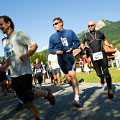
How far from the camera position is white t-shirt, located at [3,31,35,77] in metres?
2.99

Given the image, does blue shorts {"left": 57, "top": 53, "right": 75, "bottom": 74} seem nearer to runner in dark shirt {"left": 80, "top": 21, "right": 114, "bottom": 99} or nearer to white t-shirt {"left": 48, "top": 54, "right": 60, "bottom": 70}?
runner in dark shirt {"left": 80, "top": 21, "right": 114, "bottom": 99}

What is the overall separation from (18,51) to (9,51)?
0.61 ft

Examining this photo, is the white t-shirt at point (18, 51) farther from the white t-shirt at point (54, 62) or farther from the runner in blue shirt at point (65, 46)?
the white t-shirt at point (54, 62)

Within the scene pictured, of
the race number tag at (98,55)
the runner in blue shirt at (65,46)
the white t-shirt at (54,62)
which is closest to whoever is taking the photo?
the runner in blue shirt at (65,46)

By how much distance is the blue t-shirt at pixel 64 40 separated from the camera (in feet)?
14.3

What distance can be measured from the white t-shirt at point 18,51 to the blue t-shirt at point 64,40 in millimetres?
1399

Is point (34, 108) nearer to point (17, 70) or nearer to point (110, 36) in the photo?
point (17, 70)

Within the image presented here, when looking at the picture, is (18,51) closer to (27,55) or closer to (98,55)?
(27,55)

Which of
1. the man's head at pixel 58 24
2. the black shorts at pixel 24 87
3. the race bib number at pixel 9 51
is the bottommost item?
the black shorts at pixel 24 87

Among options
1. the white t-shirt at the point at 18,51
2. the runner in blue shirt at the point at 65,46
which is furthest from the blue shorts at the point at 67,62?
the white t-shirt at the point at 18,51

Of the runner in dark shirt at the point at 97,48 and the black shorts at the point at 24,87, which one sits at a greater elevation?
the runner in dark shirt at the point at 97,48

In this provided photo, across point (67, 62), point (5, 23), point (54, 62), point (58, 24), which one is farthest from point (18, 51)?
point (54, 62)

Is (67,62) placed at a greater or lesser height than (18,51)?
lesser

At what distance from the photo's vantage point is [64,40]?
4.37m
